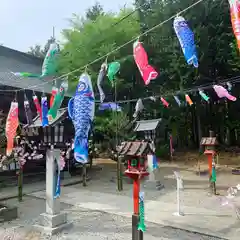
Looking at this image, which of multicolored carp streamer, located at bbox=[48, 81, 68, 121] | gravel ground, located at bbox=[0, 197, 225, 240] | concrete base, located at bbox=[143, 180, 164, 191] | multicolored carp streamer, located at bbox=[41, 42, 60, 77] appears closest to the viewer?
gravel ground, located at bbox=[0, 197, 225, 240]

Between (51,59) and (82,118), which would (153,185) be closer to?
(82,118)

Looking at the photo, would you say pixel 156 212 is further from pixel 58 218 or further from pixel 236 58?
pixel 236 58

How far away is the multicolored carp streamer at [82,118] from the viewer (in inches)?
182

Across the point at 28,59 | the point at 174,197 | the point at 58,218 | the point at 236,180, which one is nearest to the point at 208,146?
the point at 174,197

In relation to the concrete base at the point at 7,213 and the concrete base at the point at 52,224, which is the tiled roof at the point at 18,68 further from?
the concrete base at the point at 52,224

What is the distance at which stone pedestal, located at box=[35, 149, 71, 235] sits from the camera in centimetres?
532

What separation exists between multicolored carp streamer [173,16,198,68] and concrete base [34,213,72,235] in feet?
13.0

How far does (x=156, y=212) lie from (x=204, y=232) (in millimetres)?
1634

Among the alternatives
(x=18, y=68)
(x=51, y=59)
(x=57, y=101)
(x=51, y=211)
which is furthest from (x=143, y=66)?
(x=18, y=68)

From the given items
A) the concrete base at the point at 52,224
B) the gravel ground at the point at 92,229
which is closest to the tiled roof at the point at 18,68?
the gravel ground at the point at 92,229

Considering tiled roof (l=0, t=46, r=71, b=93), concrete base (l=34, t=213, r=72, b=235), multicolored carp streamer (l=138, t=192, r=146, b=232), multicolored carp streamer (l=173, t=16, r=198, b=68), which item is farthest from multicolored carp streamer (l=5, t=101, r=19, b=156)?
multicolored carp streamer (l=173, t=16, r=198, b=68)

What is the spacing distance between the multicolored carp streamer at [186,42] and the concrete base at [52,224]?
396 centimetres

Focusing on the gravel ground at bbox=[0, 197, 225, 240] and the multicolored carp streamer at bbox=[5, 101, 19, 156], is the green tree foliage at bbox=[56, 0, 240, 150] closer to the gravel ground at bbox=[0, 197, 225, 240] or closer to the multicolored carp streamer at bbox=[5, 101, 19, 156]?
the multicolored carp streamer at bbox=[5, 101, 19, 156]

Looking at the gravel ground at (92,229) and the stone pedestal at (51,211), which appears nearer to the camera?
the gravel ground at (92,229)
